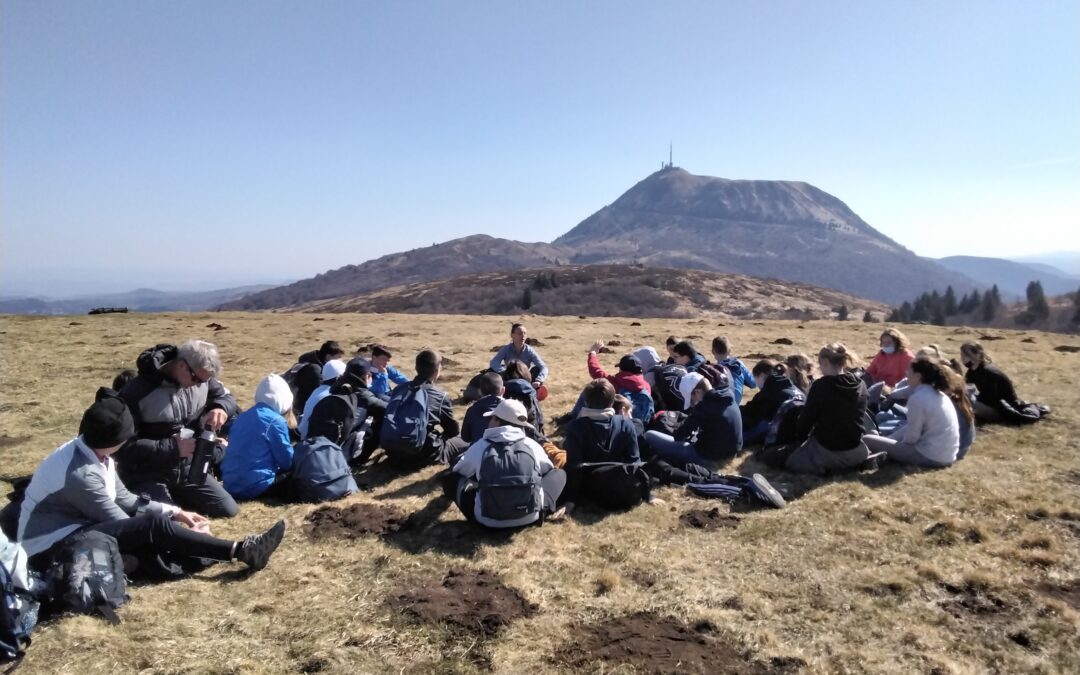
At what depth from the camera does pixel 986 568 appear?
6730 mm

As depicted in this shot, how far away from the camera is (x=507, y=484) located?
764 centimetres

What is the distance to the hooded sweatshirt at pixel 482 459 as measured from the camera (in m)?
7.77

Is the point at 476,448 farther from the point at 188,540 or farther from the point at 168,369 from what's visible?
the point at 168,369

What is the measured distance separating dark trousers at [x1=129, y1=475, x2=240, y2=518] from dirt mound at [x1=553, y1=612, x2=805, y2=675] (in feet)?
18.3

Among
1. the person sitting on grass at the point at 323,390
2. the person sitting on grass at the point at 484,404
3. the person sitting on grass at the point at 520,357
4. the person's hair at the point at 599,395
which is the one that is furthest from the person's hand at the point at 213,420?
the person sitting on grass at the point at 520,357

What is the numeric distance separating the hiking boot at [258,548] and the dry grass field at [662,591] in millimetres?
175

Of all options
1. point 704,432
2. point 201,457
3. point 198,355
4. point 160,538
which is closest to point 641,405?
point 704,432

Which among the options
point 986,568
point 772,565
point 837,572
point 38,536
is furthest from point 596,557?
point 38,536

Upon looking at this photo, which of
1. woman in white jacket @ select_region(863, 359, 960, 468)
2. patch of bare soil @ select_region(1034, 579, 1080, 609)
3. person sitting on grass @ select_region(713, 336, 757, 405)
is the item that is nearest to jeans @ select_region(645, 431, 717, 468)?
woman in white jacket @ select_region(863, 359, 960, 468)

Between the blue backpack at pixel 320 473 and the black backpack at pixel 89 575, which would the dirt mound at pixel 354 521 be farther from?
the black backpack at pixel 89 575

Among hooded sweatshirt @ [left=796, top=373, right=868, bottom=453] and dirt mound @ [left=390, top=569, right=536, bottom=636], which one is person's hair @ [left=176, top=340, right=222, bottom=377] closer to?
dirt mound @ [left=390, top=569, right=536, bottom=636]

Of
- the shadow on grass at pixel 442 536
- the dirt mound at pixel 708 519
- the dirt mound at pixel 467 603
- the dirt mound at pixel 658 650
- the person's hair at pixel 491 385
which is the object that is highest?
the person's hair at pixel 491 385

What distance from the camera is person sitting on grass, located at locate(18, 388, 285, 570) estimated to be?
5.84 metres

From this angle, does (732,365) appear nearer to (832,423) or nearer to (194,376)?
(832,423)
